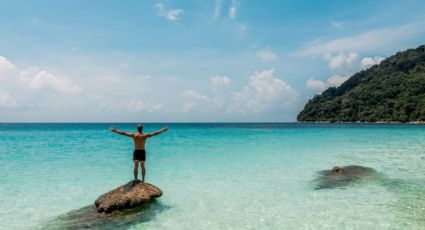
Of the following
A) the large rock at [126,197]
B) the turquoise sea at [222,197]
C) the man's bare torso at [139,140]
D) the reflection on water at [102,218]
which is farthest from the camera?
the man's bare torso at [139,140]

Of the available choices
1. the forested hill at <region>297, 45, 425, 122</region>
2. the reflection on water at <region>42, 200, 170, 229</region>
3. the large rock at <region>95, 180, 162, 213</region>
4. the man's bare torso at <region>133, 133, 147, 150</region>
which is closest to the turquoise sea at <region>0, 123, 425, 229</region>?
the reflection on water at <region>42, 200, 170, 229</region>

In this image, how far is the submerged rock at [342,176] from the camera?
1364 centimetres

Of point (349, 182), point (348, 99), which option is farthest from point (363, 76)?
point (349, 182)

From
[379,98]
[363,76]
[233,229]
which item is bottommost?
[233,229]

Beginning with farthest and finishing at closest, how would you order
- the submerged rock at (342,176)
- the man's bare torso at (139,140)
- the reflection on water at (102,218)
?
the submerged rock at (342,176), the man's bare torso at (139,140), the reflection on water at (102,218)

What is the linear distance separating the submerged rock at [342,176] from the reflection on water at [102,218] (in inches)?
266

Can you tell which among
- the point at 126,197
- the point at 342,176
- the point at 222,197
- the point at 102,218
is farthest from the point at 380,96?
the point at 102,218

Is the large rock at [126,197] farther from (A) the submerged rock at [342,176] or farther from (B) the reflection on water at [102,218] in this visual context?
(A) the submerged rock at [342,176]

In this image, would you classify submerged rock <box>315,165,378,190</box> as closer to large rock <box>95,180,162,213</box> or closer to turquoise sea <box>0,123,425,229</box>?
turquoise sea <box>0,123,425,229</box>

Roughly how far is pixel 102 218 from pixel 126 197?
1.03 m

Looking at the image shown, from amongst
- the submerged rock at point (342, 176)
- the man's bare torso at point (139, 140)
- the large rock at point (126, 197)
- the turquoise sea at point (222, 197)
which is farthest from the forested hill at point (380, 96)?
the large rock at point (126, 197)

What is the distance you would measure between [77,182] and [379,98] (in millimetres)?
147288

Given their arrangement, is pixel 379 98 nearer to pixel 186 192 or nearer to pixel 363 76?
pixel 363 76

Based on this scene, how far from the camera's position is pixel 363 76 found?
170 m
